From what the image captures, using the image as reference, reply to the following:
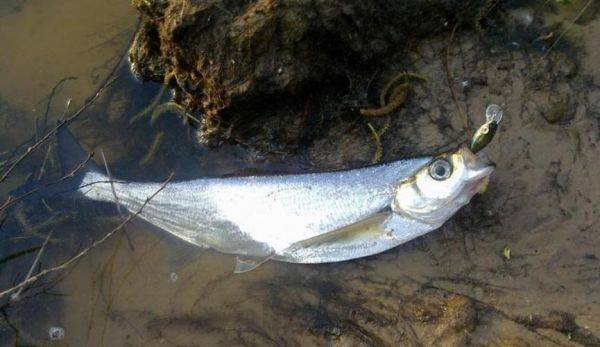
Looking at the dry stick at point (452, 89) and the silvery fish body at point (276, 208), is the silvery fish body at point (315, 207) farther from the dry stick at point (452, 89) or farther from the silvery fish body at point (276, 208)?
the dry stick at point (452, 89)

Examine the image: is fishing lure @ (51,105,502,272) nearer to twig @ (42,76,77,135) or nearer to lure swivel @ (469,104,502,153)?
lure swivel @ (469,104,502,153)

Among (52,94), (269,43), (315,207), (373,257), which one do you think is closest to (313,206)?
(315,207)

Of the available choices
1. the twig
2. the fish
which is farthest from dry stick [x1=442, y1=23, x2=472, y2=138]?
the twig

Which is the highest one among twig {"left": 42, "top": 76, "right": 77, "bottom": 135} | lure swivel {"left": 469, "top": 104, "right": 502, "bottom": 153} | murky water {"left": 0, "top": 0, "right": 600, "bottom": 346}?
twig {"left": 42, "top": 76, "right": 77, "bottom": 135}

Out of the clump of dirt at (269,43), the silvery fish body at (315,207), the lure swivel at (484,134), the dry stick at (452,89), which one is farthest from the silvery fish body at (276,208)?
the dry stick at (452,89)

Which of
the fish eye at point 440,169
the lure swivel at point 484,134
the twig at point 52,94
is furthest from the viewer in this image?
the twig at point 52,94

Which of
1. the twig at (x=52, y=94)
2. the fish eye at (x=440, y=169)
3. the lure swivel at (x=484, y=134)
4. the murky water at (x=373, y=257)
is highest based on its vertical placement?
the twig at (x=52, y=94)
